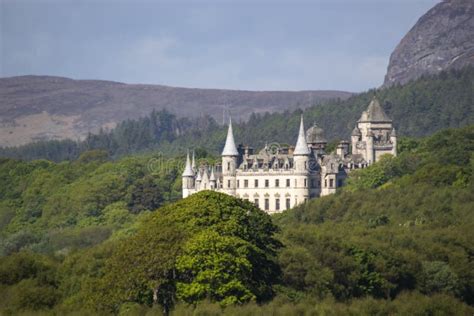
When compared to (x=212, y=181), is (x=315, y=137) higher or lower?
higher

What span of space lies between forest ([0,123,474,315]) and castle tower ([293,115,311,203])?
3207mm

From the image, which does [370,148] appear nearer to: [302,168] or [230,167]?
[302,168]

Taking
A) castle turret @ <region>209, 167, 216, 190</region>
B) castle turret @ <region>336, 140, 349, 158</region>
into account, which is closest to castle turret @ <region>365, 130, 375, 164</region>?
castle turret @ <region>336, 140, 349, 158</region>

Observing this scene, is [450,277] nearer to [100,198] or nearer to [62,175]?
[100,198]

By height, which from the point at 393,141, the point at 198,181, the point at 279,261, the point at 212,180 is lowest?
the point at 279,261

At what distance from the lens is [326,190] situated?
11112 centimetres

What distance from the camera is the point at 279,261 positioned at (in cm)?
6938

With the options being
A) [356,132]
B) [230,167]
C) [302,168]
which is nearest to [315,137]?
[356,132]

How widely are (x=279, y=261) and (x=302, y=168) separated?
133ft

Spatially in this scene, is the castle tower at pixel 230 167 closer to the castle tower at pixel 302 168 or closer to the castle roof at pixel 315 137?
the castle tower at pixel 302 168

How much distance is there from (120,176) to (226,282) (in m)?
79.7

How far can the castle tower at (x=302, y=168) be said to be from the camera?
10962cm

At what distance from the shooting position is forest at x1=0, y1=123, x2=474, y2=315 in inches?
2473

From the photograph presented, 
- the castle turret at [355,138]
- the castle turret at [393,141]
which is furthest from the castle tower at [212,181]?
the castle turret at [393,141]
